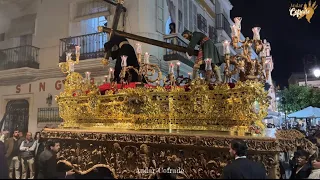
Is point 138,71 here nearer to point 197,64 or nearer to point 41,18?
point 197,64

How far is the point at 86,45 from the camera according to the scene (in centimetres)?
930

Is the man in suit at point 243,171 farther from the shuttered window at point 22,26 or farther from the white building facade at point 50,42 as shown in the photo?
the shuttered window at point 22,26

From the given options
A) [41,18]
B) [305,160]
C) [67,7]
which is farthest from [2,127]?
[305,160]

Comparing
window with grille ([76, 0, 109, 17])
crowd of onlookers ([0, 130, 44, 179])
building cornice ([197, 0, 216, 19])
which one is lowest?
crowd of onlookers ([0, 130, 44, 179])

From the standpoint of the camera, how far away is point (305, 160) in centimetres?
335

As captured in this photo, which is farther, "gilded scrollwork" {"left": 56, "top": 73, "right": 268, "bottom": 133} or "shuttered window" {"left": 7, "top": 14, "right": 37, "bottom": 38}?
"shuttered window" {"left": 7, "top": 14, "right": 37, "bottom": 38}

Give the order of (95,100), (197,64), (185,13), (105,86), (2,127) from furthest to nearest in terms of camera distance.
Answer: (185,13), (2,127), (105,86), (95,100), (197,64)

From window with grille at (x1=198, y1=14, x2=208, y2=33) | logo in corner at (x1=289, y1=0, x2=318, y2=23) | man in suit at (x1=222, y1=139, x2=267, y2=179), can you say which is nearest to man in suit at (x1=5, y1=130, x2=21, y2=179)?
man in suit at (x1=222, y1=139, x2=267, y2=179)

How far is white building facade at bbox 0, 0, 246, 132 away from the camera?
8.77 meters

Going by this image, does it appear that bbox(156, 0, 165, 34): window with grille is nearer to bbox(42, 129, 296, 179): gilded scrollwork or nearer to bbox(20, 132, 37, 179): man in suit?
bbox(20, 132, 37, 179): man in suit

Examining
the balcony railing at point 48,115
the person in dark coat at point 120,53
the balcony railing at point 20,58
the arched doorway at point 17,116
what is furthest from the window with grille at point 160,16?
the arched doorway at point 17,116

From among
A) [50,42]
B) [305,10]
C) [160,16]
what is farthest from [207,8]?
[305,10]

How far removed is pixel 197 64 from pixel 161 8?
5.38 meters

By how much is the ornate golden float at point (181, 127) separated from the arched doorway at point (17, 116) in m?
5.84
